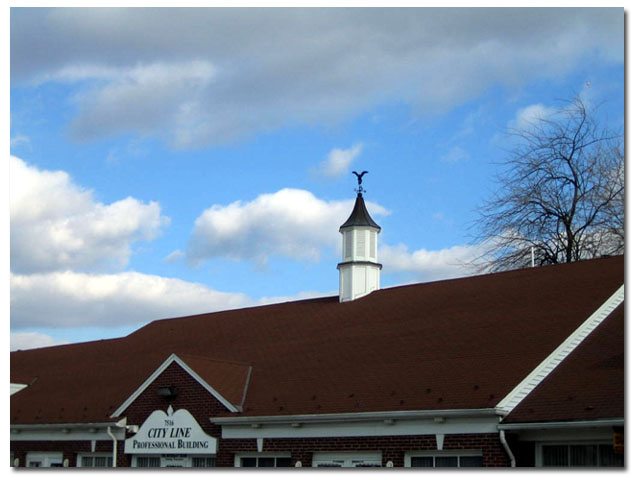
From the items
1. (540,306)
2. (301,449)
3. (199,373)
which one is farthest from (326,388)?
(540,306)

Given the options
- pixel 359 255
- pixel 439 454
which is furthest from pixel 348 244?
pixel 439 454

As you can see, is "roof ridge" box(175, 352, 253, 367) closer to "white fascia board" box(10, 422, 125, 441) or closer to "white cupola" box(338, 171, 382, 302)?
"white fascia board" box(10, 422, 125, 441)

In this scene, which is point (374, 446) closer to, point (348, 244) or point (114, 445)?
point (114, 445)

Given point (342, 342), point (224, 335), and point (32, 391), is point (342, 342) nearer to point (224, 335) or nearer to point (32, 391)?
point (224, 335)

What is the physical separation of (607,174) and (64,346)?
77.2 ft

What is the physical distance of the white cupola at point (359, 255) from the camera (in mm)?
29875

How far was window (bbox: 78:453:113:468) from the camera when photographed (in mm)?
26325

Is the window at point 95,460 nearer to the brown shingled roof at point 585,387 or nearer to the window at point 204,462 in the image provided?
the window at point 204,462

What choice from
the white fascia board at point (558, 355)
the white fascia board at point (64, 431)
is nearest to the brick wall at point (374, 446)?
Result: the white fascia board at point (558, 355)

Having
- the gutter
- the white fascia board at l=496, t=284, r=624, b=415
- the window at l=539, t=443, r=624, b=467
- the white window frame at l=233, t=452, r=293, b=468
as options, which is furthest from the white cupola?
the window at l=539, t=443, r=624, b=467

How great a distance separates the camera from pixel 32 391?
1278 inches

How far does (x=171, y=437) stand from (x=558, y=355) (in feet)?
36.0

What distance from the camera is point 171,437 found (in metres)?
24.5

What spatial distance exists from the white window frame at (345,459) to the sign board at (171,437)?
344 cm
